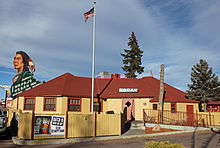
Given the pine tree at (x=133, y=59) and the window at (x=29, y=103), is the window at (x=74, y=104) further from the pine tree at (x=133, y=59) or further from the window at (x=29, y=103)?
the pine tree at (x=133, y=59)

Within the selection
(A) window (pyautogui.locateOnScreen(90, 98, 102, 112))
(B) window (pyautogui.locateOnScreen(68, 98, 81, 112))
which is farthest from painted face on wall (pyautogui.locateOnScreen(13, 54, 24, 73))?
(A) window (pyautogui.locateOnScreen(90, 98, 102, 112))

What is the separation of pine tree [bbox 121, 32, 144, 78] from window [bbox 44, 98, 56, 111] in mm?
25761

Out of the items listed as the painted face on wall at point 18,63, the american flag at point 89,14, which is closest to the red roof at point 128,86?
the american flag at point 89,14

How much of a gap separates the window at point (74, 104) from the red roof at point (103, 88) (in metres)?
0.63

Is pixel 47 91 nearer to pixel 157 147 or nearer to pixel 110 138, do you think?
pixel 110 138

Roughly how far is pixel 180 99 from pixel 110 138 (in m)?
13.0

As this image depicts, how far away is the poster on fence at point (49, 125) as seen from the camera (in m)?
11.5

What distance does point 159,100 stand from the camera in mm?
21156

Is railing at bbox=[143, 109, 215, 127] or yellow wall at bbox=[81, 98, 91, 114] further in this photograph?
yellow wall at bbox=[81, 98, 91, 114]

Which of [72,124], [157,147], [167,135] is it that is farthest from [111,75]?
[157,147]

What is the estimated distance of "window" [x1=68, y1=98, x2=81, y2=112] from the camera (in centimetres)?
2116

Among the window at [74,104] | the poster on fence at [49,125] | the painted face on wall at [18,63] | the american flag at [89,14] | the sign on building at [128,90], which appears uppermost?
the american flag at [89,14]

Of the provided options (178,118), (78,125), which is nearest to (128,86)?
(178,118)

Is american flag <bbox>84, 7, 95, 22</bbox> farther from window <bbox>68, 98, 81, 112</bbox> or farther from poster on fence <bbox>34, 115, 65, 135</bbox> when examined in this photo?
poster on fence <bbox>34, 115, 65, 135</bbox>
